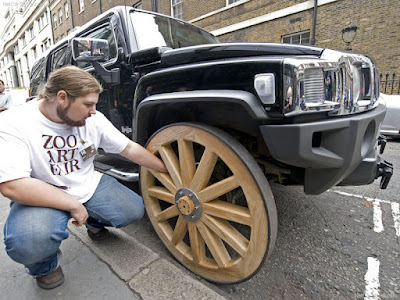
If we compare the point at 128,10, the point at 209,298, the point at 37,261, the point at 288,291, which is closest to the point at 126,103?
the point at 128,10

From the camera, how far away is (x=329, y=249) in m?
1.90

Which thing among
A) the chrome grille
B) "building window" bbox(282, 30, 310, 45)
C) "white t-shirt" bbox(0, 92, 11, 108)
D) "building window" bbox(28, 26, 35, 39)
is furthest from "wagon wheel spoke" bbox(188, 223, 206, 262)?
"building window" bbox(28, 26, 35, 39)

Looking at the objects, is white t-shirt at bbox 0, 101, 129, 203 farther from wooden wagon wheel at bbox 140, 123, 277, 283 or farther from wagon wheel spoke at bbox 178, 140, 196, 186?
wagon wheel spoke at bbox 178, 140, 196, 186

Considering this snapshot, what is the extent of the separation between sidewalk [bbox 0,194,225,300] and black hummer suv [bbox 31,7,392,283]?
173mm

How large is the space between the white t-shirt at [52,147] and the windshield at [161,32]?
103 centimetres

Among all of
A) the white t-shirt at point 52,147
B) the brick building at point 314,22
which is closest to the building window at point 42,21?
the brick building at point 314,22

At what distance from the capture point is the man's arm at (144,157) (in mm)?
1700

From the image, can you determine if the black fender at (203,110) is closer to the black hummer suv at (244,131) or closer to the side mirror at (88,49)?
the black hummer suv at (244,131)

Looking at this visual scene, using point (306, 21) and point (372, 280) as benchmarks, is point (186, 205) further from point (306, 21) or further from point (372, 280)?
point (306, 21)

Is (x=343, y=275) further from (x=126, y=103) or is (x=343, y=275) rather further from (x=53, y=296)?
(x=126, y=103)

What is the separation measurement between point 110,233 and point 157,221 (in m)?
0.48

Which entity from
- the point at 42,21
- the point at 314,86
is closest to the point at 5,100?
the point at 314,86

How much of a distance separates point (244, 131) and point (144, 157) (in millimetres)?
720

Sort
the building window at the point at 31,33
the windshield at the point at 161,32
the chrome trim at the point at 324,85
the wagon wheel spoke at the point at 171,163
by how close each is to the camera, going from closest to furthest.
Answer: the chrome trim at the point at 324,85 < the wagon wheel spoke at the point at 171,163 < the windshield at the point at 161,32 < the building window at the point at 31,33
